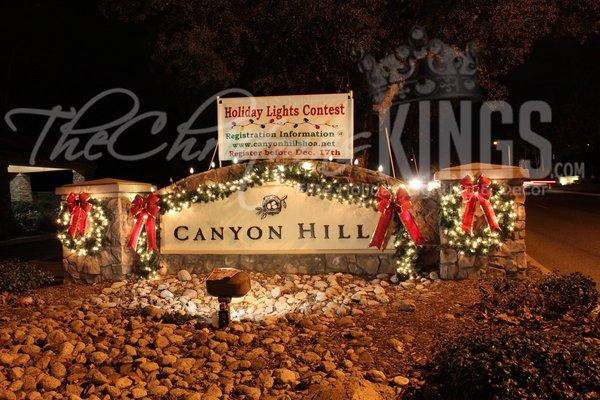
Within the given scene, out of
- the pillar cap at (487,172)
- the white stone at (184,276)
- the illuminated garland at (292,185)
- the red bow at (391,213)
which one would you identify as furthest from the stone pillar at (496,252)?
the white stone at (184,276)

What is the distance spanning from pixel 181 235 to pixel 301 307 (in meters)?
3.07

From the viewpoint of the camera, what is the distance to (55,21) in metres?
20.4

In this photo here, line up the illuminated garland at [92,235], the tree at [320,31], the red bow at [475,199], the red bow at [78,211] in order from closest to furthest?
the red bow at [475,199] < the red bow at [78,211] < the illuminated garland at [92,235] < the tree at [320,31]

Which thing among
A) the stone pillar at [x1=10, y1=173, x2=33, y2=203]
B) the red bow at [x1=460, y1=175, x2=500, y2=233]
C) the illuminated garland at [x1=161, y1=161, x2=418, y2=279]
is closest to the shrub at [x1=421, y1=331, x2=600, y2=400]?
the red bow at [x1=460, y1=175, x2=500, y2=233]

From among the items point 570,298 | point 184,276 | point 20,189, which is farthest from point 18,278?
point 20,189

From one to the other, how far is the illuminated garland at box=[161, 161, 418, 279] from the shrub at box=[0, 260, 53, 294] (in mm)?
2209

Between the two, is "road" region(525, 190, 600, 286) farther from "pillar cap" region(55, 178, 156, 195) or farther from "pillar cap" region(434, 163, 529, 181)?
"pillar cap" region(55, 178, 156, 195)

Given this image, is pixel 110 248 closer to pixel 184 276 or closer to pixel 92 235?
pixel 92 235

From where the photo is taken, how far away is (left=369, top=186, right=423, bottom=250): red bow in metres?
8.23

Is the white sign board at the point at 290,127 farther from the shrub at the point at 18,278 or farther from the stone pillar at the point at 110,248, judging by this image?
the shrub at the point at 18,278

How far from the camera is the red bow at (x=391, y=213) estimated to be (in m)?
8.23

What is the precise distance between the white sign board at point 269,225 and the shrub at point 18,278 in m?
1.98

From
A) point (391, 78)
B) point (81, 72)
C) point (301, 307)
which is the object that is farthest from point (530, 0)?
point (81, 72)

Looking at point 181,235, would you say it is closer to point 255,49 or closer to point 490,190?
point 490,190
